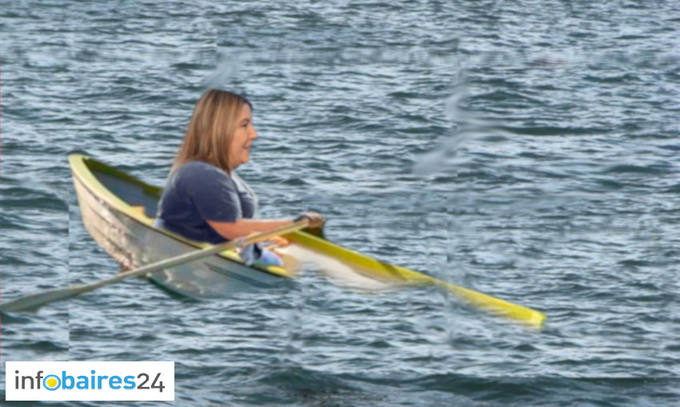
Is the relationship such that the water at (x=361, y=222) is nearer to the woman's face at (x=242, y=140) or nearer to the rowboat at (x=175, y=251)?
the rowboat at (x=175, y=251)

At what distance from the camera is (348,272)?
11391mm

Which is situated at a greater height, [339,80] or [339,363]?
[339,80]

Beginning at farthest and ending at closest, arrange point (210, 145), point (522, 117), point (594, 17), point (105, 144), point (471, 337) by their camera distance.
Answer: point (594, 17), point (522, 117), point (471, 337), point (105, 144), point (210, 145)

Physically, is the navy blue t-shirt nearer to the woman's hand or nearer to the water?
the woman's hand

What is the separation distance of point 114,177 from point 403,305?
408 centimetres

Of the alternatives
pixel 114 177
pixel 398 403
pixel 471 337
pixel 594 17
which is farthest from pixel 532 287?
pixel 594 17

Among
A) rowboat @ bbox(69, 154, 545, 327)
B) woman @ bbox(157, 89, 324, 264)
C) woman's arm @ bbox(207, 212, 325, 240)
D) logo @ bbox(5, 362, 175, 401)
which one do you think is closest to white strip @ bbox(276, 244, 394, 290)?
rowboat @ bbox(69, 154, 545, 327)

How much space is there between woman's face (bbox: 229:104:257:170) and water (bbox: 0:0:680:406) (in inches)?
52.8

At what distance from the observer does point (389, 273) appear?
11438 mm

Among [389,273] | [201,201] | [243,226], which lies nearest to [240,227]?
[243,226]

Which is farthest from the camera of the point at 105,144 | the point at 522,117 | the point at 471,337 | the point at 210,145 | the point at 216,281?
the point at 522,117

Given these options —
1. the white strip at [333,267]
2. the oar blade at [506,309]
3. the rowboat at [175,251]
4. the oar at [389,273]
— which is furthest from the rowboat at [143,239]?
the oar blade at [506,309]

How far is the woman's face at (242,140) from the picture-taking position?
404 inches

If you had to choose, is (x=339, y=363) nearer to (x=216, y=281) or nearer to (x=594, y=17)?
(x=216, y=281)
